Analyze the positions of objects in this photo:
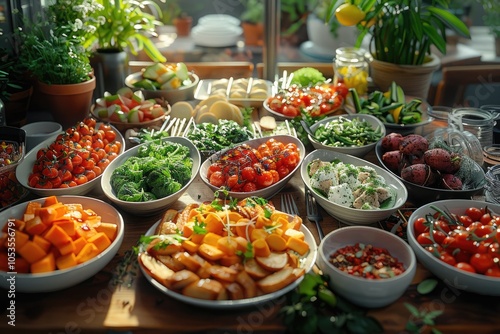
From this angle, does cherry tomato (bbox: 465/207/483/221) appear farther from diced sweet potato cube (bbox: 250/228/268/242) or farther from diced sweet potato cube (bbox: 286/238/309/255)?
diced sweet potato cube (bbox: 250/228/268/242)

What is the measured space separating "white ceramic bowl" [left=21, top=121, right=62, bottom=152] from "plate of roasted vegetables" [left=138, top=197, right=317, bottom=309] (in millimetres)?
879

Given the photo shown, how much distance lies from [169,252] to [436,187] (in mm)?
1003

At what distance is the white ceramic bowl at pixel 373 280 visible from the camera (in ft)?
4.22

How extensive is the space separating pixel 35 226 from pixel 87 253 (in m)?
0.17

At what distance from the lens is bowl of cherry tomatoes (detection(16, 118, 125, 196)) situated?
1761 millimetres

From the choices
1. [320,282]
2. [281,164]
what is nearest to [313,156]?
[281,164]

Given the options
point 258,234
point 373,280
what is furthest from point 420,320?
point 258,234

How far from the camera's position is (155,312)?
4.36 ft

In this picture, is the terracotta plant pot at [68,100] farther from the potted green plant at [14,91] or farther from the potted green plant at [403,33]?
the potted green plant at [403,33]

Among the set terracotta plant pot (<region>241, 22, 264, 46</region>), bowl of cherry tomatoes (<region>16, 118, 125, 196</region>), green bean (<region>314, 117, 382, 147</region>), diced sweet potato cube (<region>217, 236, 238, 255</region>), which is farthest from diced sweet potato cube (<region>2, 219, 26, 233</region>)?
terracotta plant pot (<region>241, 22, 264, 46</region>)

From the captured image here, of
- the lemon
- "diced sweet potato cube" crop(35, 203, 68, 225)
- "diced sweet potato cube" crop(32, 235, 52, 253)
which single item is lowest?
"diced sweet potato cube" crop(32, 235, 52, 253)

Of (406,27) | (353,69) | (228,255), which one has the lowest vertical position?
(228,255)

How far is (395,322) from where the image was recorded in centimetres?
129

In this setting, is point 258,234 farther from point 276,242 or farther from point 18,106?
point 18,106
